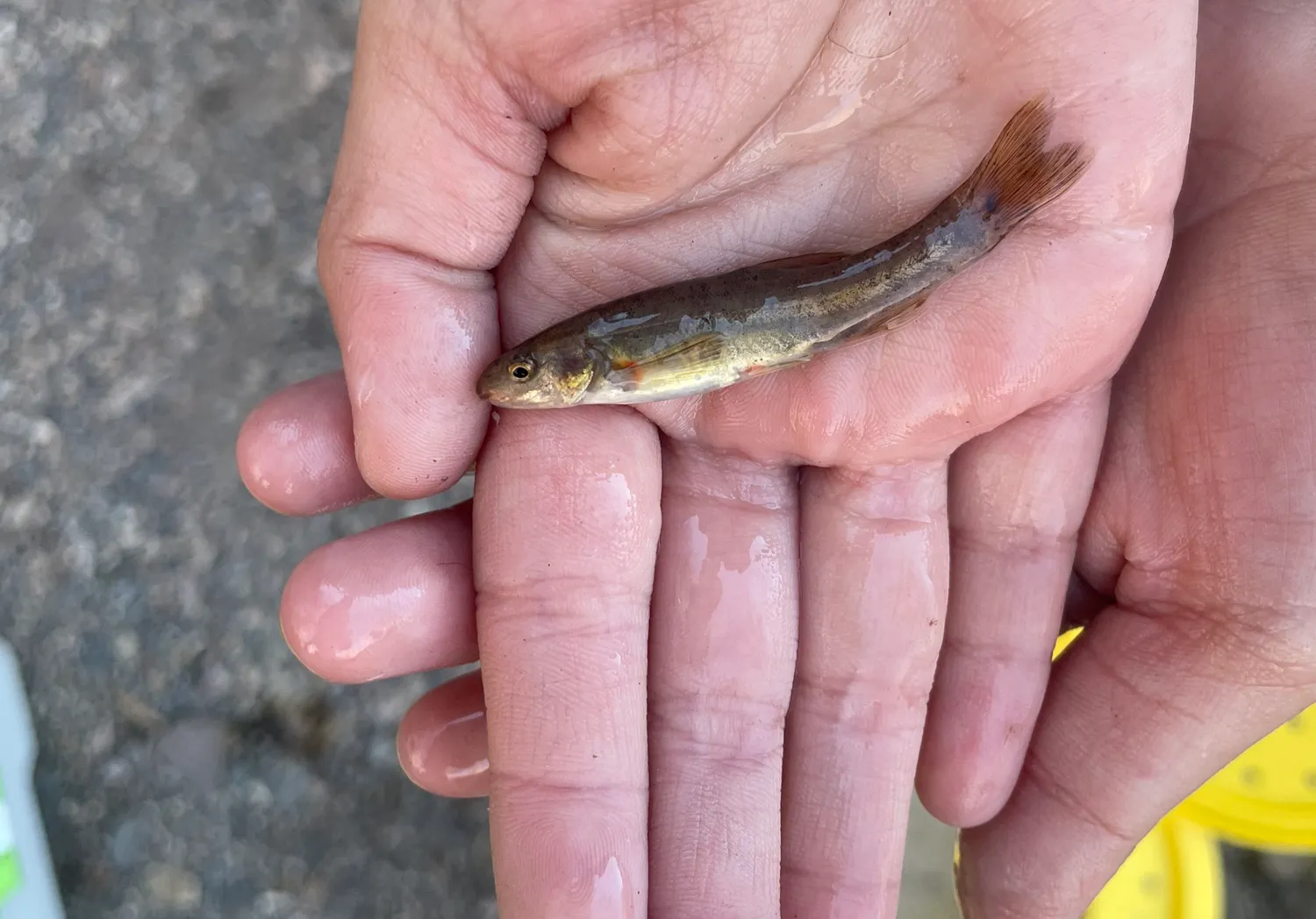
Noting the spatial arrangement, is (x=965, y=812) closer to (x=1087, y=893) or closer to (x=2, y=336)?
(x=1087, y=893)

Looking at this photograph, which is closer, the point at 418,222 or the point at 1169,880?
the point at 418,222

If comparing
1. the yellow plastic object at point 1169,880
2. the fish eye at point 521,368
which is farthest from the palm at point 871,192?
the yellow plastic object at point 1169,880

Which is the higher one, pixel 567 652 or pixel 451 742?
pixel 567 652

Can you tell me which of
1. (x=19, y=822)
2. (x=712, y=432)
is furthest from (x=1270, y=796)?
(x=19, y=822)

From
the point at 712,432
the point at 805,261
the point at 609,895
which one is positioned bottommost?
the point at 609,895

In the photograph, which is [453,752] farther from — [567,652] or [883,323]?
[883,323]

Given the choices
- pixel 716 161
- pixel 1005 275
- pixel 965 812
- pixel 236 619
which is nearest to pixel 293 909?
pixel 236 619
